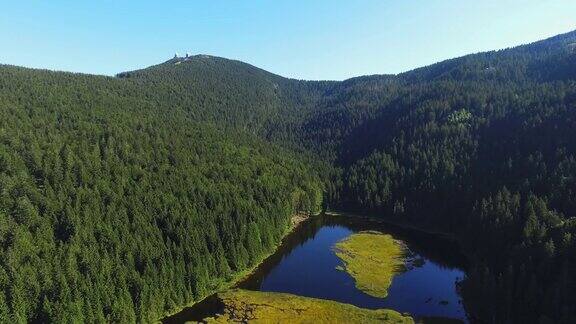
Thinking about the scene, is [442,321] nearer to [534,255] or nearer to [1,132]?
[534,255]

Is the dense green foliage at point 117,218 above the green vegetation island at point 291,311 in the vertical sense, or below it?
above

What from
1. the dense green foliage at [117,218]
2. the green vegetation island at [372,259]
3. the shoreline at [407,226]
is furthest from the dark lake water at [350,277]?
the dense green foliage at [117,218]

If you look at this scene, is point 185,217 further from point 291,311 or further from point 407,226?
point 407,226

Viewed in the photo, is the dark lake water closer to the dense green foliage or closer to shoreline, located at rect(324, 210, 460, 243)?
shoreline, located at rect(324, 210, 460, 243)

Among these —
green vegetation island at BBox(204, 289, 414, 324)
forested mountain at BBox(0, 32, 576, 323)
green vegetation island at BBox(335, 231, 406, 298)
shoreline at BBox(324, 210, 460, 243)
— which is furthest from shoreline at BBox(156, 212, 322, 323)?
shoreline at BBox(324, 210, 460, 243)

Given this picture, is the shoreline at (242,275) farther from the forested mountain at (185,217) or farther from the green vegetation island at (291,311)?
the green vegetation island at (291,311)

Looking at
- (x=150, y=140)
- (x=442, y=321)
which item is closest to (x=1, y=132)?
(x=150, y=140)

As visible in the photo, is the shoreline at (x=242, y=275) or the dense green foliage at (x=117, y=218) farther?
the shoreline at (x=242, y=275)

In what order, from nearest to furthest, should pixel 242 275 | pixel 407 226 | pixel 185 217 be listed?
1. pixel 242 275
2. pixel 185 217
3. pixel 407 226

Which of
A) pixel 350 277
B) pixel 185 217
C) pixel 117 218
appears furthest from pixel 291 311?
pixel 117 218
